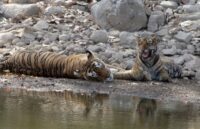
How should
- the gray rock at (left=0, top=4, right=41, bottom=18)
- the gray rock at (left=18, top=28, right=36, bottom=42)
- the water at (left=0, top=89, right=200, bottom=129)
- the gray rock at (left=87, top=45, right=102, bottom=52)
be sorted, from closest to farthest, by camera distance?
the water at (left=0, top=89, right=200, bottom=129)
the gray rock at (left=87, top=45, right=102, bottom=52)
the gray rock at (left=18, top=28, right=36, bottom=42)
the gray rock at (left=0, top=4, right=41, bottom=18)

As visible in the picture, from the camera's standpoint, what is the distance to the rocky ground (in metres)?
12.2

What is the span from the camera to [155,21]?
13.9 metres

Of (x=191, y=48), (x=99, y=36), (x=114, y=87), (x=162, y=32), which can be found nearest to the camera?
(x=114, y=87)

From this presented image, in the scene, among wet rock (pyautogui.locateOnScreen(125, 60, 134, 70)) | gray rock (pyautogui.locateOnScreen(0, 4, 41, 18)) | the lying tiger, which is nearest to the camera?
the lying tiger

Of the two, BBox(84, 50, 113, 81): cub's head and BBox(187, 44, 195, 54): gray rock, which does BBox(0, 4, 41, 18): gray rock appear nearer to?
BBox(187, 44, 195, 54): gray rock

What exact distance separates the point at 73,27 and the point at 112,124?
24.6 ft

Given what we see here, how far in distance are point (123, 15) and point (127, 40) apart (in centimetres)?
97

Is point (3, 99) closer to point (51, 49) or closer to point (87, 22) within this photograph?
point (51, 49)

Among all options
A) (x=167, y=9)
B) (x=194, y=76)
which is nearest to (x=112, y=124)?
(x=194, y=76)

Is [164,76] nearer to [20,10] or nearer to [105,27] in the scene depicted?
[105,27]

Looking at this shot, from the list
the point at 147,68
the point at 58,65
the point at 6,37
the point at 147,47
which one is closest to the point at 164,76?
the point at 147,68

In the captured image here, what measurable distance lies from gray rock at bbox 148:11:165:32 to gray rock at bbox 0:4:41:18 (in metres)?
2.90

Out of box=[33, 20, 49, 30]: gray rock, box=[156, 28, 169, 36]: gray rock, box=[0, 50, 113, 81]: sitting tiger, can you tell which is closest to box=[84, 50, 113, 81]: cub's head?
box=[0, 50, 113, 81]: sitting tiger

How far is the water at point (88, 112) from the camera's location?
6625 millimetres
